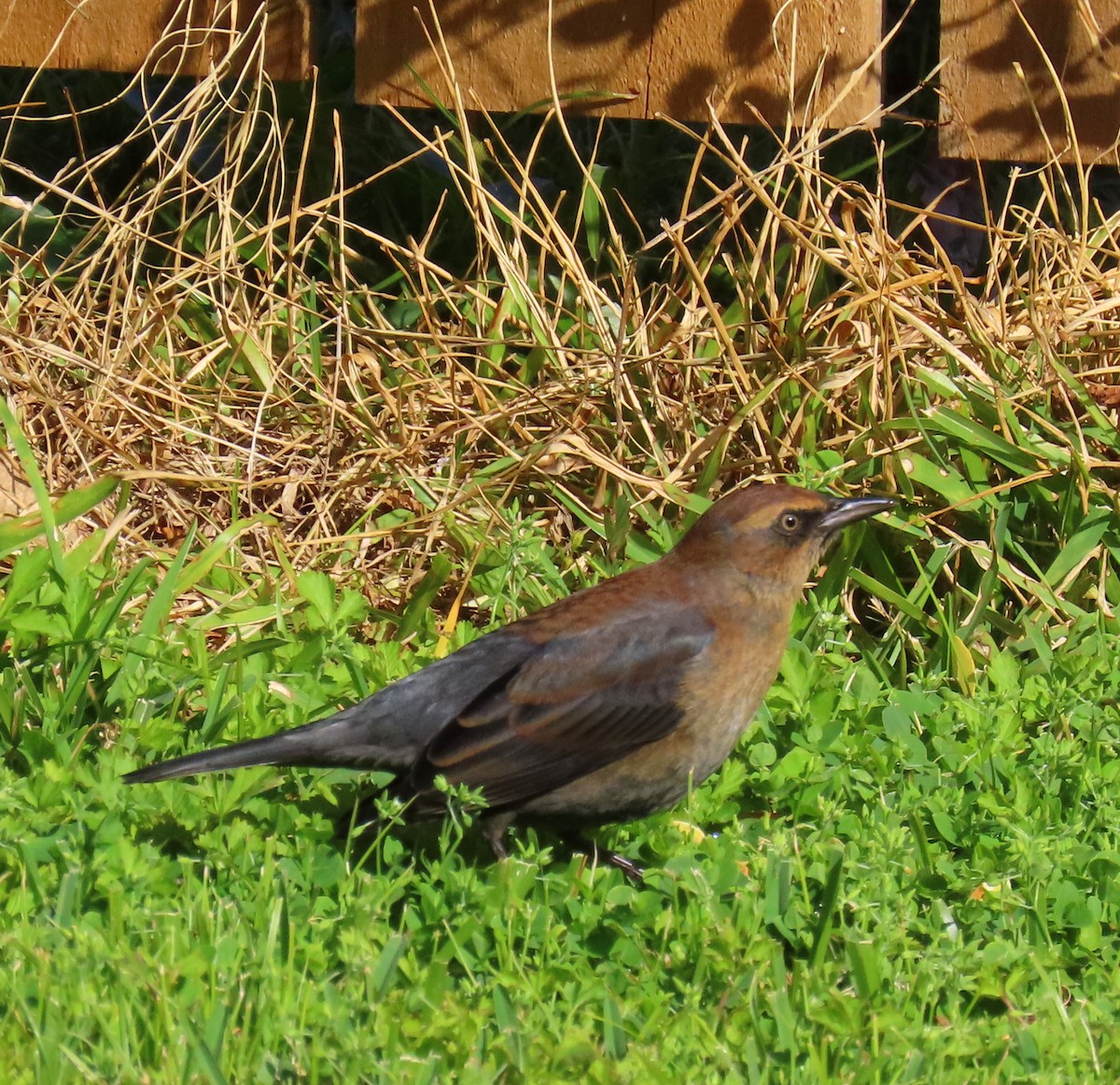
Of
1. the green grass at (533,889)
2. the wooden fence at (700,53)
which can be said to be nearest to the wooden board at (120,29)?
the wooden fence at (700,53)

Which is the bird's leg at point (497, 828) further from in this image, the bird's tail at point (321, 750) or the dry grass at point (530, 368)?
the dry grass at point (530, 368)

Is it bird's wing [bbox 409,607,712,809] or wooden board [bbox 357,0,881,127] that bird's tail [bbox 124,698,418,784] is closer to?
bird's wing [bbox 409,607,712,809]

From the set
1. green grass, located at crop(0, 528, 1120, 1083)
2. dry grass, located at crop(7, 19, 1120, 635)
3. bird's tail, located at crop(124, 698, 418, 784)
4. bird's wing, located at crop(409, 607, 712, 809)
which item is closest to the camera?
green grass, located at crop(0, 528, 1120, 1083)

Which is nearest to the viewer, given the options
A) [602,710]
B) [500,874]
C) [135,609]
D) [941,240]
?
[500,874]

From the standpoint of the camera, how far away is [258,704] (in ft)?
13.8

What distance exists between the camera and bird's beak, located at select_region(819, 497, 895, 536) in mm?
4211

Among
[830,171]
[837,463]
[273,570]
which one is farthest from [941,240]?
[273,570]

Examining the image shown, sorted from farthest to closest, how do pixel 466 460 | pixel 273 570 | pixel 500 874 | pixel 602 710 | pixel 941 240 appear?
pixel 941 240
pixel 466 460
pixel 273 570
pixel 602 710
pixel 500 874

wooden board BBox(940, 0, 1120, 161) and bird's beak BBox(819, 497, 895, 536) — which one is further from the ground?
wooden board BBox(940, 0, 1120, 161)

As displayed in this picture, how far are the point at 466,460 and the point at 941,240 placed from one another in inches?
94.0

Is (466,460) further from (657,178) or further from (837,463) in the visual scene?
(657,178)

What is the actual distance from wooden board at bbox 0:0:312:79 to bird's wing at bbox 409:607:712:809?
3.01 m

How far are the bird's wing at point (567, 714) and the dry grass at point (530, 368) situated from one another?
1130 millimetres

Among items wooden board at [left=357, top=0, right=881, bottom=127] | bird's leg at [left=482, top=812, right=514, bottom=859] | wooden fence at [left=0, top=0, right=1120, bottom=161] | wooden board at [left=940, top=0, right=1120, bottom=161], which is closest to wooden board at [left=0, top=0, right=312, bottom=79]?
wooden fence at [left=0, top=0, right=1120, bottom=161]
